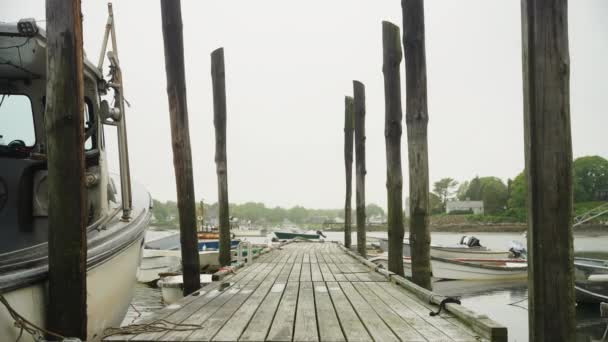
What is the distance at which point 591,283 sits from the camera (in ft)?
43.0

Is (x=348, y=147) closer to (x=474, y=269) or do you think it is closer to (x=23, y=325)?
(x=474, y=269)

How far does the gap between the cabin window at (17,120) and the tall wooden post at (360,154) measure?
10505mm

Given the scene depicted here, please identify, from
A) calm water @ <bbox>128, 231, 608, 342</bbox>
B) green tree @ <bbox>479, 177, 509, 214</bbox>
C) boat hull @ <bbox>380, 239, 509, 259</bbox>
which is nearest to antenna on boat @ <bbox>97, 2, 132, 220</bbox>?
calm water @ <bbox>128, 231, 608, 342</bbox>

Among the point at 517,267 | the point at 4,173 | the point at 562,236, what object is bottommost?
the point at 517,267

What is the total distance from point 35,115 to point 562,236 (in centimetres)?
604

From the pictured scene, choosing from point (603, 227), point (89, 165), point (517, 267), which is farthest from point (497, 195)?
point (89, 165)

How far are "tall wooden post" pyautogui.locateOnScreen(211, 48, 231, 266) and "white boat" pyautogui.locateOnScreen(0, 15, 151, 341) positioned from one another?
5721mm

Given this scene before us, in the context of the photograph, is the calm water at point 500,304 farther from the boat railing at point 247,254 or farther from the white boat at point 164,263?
the boat railing at point 247,254

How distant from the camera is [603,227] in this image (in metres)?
76.1

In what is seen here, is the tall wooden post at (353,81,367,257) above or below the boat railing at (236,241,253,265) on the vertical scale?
above

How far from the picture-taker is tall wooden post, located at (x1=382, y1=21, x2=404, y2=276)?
8828mm

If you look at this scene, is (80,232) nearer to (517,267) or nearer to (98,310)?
(98,310)

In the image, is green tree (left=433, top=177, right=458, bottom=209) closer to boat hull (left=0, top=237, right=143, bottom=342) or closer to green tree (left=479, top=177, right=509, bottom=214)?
green tree (left=479, top=177, right=509, bottom=214)

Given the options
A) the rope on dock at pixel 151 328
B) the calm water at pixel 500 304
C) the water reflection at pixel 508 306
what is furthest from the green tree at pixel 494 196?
the rope on dock at pixel 151 328
